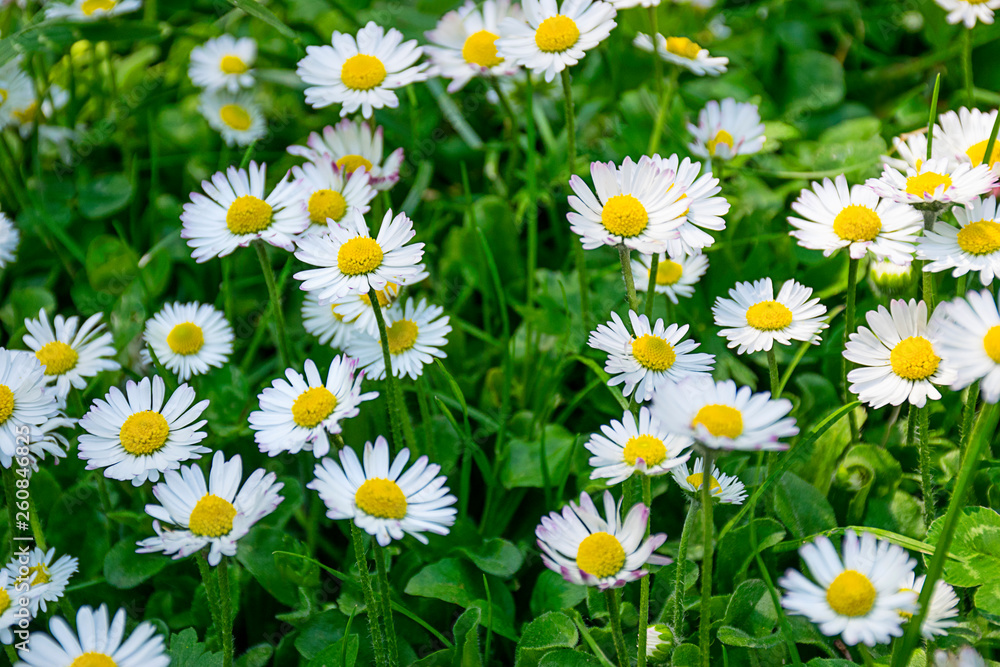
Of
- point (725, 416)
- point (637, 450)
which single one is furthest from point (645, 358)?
point (725, 416)

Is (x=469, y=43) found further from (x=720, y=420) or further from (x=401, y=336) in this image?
(x=720, y=420)

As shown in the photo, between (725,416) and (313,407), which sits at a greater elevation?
(313,407)

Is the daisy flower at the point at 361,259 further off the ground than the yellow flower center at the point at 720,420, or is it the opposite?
the daisy flower at the point at 361,259

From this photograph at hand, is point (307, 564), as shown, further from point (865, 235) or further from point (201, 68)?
point (201, 68)

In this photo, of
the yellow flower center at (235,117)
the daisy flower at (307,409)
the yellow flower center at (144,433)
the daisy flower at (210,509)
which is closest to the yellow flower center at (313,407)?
the daisy flower at (307,409)

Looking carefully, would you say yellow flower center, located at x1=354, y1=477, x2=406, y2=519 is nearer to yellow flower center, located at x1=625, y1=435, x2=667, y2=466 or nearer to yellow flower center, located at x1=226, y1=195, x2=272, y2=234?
yellow flower center, located at x1=625, y1=435, x2=667, y2=466

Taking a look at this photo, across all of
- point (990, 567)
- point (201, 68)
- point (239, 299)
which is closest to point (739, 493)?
point (990, 567)

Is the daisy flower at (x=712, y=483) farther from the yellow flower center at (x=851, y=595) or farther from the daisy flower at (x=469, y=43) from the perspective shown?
the daisy flower at (x=469, y=43)
